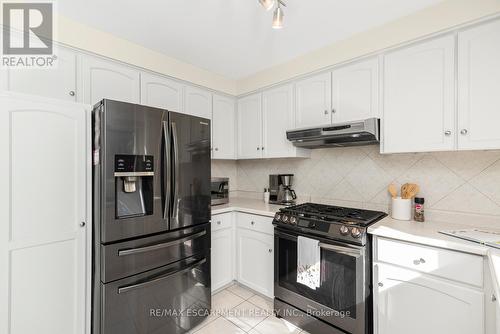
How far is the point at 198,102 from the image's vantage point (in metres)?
2.60

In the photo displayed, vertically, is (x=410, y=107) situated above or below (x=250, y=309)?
above

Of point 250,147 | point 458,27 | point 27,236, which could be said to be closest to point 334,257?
point 250,147

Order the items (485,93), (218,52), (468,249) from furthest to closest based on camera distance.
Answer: (218,52), (485,93), (468,249)

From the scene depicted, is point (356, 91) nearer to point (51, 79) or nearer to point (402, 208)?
point (402, 208)

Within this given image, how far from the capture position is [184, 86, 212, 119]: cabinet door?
98.9 inches

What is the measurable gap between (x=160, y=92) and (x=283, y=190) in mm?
1664

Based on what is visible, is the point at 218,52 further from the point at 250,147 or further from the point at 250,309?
the point at 250,309

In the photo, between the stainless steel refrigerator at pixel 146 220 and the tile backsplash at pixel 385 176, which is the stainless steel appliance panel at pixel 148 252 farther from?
the tile backsplash at pixel 385 176

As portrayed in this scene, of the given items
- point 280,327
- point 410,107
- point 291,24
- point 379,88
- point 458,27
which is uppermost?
point 291,24

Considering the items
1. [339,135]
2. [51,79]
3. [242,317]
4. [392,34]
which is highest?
[392,34]

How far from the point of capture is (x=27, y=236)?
4.13 feet

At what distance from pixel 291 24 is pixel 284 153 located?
46.8 inches

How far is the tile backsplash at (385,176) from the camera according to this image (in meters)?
1.65

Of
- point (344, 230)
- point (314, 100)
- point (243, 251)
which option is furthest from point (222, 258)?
point (314, 100)
